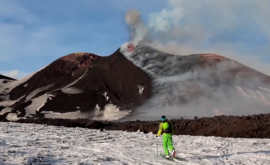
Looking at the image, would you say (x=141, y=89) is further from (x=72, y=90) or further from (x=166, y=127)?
(x=166, y=127)

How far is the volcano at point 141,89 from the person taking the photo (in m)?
56.3

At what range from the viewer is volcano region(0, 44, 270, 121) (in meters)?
56.3

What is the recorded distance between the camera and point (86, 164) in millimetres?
11992

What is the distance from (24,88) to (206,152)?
67.3m

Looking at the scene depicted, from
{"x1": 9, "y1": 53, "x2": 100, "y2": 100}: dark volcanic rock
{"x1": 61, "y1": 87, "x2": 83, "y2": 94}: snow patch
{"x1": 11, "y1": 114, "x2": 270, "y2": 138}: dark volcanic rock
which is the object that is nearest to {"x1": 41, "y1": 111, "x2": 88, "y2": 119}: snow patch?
{"x1": 61, "y1": 87, "x2": 83, "y2": 94}: snow patch

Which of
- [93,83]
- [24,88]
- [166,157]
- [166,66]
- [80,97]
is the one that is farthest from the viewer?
[24,88]

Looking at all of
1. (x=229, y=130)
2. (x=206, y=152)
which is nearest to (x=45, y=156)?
(x=206, y=152)

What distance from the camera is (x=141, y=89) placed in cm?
6525

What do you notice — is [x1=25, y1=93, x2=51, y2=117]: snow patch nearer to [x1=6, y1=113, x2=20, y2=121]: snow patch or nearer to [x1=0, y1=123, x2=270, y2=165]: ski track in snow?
[x1=6, y1=113, x2=20, y2=121]: snow patch

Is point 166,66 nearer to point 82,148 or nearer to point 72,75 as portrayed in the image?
point 72,75

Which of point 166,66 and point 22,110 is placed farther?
point 166,66

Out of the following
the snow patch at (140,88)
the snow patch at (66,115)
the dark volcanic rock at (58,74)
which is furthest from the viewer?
the dark volcanic rock at (58,74)

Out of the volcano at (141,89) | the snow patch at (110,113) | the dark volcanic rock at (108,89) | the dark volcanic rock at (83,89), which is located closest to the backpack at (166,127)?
the volcano at (141,89)

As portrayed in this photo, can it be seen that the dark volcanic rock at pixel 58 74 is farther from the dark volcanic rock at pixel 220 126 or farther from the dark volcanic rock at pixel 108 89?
the dark volcanic rock at pixel 220 126
